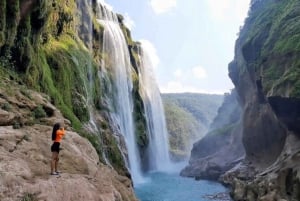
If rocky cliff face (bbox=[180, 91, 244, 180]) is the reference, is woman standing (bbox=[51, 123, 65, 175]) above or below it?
below

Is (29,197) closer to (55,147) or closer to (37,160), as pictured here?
(55,147)

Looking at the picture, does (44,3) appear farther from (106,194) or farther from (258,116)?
(258,116)

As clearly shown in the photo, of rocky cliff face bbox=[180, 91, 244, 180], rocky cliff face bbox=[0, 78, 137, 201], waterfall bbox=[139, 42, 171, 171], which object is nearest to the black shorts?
rocky cliff face bbox=[0, 78, 137, 201]

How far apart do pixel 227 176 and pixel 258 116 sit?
8.57 meters

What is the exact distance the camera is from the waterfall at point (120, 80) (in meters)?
51.4

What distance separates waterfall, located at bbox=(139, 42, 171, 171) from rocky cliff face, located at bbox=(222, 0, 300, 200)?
19234 millimetres

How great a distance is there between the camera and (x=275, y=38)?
41750 mm

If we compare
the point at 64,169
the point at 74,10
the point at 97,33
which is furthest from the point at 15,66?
the point at 97,33

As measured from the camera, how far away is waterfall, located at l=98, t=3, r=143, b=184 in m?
51.4

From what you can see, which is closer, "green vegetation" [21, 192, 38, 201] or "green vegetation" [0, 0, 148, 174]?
"green vegetation" [21, 192, 38, 201]

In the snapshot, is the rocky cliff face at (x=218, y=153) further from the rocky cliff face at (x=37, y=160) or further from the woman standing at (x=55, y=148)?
the woman standing at (x=55, y=148)

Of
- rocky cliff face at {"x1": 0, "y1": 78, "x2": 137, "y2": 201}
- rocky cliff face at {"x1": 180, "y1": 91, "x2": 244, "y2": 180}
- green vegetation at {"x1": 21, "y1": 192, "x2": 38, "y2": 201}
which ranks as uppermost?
rocky cliff face at {"x1": 180, "y1": 91, "x2": 244, "y2": 180}

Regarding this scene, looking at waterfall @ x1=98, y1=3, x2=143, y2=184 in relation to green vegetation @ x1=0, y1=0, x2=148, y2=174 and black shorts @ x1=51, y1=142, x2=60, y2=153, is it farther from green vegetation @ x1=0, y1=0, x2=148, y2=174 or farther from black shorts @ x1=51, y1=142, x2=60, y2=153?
black shorts @ x1=51, y1=142, x2=60, y2=153

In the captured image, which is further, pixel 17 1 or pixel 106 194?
pixel 17 1
